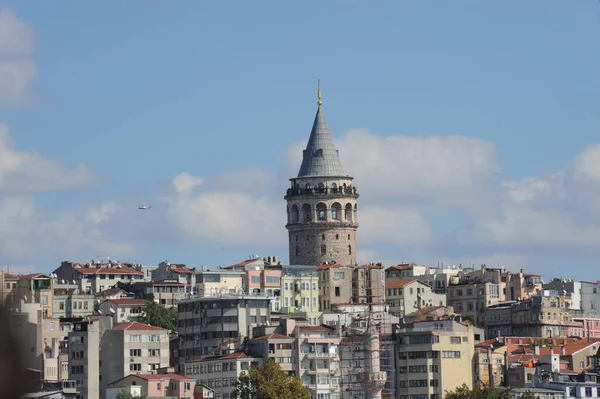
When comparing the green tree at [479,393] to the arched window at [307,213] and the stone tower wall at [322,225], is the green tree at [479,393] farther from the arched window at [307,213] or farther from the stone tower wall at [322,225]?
the arched window at [307,213]

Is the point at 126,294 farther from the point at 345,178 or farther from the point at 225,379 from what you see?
the point at 225,379

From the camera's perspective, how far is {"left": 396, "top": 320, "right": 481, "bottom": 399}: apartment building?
112250 mm

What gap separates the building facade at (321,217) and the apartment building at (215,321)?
31.2 meters

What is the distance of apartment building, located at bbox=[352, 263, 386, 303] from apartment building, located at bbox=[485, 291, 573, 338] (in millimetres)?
11080

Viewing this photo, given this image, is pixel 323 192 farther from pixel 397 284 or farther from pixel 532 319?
pixel 532 319

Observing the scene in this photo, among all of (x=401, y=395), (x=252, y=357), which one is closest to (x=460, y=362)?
(x=401, y=395)

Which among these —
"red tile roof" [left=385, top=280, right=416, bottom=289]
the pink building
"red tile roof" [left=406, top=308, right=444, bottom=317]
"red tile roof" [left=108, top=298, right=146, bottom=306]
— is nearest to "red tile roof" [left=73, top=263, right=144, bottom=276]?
"red tile roof" [left=108, top=298, right=146, bottom=306]

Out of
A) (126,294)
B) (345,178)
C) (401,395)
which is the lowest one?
(401,395)

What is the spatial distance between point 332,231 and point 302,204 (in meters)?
3.62

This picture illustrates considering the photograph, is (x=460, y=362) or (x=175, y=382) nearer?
(x=175, y=382)

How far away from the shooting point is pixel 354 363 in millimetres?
112312

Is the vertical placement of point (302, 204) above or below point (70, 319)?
above

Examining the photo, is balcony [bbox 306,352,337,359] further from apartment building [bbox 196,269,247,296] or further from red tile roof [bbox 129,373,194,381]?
apartment building [bbox 196,269,247,296]

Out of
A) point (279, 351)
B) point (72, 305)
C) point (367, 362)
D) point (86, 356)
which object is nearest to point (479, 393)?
point (367, 362)
